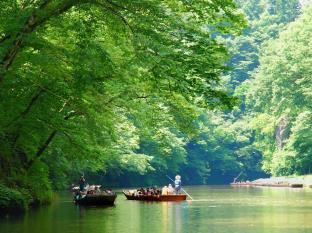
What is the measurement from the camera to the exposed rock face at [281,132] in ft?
284

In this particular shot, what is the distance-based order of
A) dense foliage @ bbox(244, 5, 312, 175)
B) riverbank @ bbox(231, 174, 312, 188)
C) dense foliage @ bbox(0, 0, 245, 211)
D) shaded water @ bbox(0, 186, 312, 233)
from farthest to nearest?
1. dense foliage @ bbox(244, 5, 312, 175)
2. riverbank @ bbox(231, 174, 312, 188)
3. shaded water @ bbox(0, 186, 312, 233)
4. dense foliage @ bbox(0, 0, 245, 211)

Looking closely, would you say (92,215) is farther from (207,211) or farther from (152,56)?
(152,56)

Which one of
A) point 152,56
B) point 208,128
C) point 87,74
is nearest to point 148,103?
point 87,74

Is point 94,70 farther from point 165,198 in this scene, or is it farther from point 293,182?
point 293,182

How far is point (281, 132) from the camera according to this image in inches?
3433

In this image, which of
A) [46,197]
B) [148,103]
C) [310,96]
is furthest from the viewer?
[310,96]

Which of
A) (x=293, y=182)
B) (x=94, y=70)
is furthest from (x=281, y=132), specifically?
(x=94, y=70)

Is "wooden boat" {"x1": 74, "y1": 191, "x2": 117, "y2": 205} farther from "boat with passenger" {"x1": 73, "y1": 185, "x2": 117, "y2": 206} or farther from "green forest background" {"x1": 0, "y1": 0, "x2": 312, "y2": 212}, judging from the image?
"green forest background" {"x1": 0, "y1": 0, "x2": 312, "y2": 212}

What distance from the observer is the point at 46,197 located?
36.5 meters

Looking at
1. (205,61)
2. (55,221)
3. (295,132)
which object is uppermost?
(295,132)

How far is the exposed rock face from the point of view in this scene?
86.5m

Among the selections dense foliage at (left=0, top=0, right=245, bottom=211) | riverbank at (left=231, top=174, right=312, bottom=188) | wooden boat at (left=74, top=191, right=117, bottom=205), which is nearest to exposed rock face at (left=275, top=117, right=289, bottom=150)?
riverbank at (left=231, top=174, right=312, bottom=188)

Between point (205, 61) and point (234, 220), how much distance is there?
38.2 ft

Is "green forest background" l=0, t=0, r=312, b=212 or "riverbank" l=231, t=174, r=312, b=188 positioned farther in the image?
"riverbank" l=231, t=174, r=312, b=188
